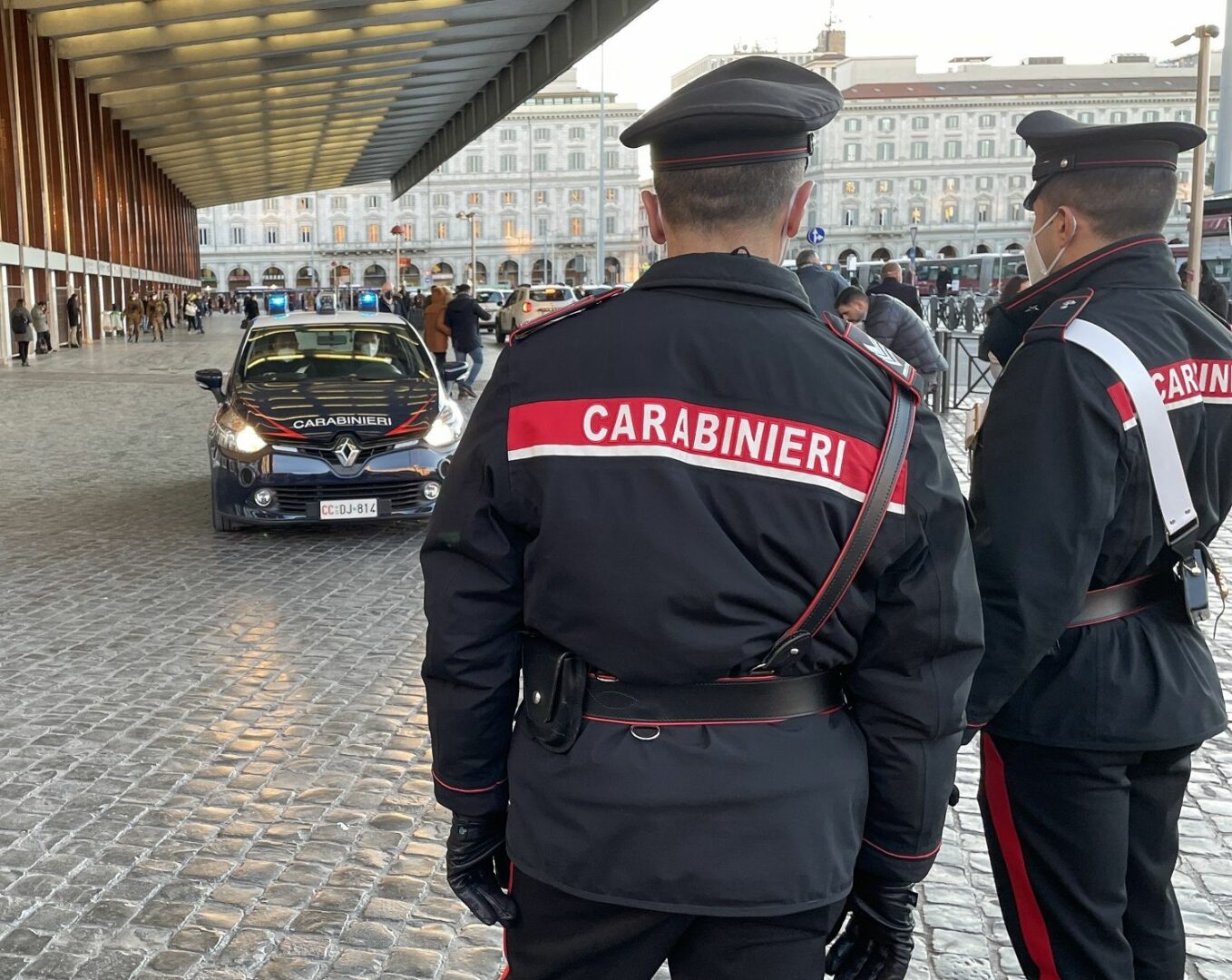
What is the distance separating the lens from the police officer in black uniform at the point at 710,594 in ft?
6.13

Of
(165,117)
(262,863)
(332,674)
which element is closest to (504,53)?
(165,117)

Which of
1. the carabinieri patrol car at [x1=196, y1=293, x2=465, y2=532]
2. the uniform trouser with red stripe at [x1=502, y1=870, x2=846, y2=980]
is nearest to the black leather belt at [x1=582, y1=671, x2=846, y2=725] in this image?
the uniform trouser with red stripe at [x1=502, y1=870, x2=846, y2=980]

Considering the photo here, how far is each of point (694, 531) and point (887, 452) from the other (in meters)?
0.32

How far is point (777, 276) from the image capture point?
1942 mm

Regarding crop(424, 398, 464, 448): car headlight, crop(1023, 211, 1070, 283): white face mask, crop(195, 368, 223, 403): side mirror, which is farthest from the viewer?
crop(195, 368, 223, 403): side mirror

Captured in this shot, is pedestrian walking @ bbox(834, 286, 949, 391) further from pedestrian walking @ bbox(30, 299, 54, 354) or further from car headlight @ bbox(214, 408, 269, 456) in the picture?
pedestrian walking @ bbox(30, 299, 54, 354)

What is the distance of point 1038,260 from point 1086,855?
1.25 metres

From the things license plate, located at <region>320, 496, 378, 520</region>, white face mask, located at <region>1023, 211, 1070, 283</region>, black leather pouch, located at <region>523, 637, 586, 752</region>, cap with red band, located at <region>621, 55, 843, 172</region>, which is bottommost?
license plate, located at <region>320, 496, 378, 520</region>

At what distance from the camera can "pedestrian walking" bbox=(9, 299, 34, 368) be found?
28594 millimetres

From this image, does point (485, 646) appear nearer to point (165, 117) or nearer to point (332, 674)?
point (332, 674)

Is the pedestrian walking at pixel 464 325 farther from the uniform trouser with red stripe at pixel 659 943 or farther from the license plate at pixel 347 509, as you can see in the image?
the uniform trouser with red stripe at pixel 659 943

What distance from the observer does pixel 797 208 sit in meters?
2.07

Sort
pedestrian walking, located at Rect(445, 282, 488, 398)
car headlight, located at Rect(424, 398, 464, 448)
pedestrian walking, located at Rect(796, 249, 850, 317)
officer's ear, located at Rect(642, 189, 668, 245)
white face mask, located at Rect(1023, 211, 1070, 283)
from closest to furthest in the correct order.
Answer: officer's ear, located at Rect(642, 189, 668, 245) < white face mask, located at Rect(1023, 211, 1070, 283) < car headlight, located at Rect(424, 398, 464, 448) < pedestrian walking, located at Rect(796, 249, 850, 317) < pedestrian walking, located at Rect(445, 282, 488, 398)

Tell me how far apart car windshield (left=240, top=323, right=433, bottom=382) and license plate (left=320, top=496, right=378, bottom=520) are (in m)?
1.39
